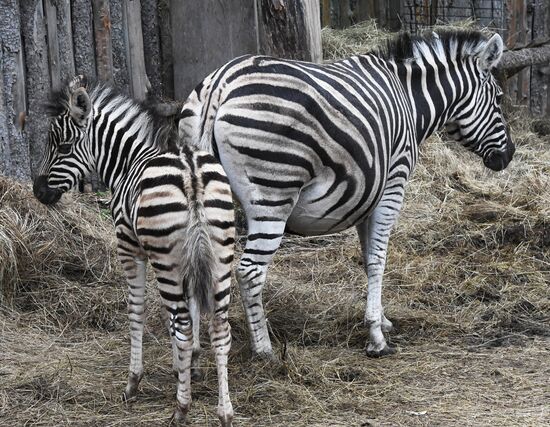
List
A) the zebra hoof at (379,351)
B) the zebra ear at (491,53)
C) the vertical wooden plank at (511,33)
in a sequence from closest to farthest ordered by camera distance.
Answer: the zebra hoof at (379,351), the zebra ear at (491,53), the vertical wooden plank at (511,33)

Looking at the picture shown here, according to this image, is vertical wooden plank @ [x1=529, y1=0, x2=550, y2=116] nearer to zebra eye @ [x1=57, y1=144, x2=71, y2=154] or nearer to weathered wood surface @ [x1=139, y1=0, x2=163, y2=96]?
weathered wood surface @ [x1=139, y1=0, x2=163, y2=96]

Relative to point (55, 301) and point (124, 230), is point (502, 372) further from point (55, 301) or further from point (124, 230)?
point (55, 301)

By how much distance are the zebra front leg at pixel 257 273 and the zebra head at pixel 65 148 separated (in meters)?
1.11

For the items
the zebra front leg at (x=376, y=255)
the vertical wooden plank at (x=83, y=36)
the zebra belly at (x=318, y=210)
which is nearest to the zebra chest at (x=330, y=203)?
the zebra belly at (x=318, y=210)

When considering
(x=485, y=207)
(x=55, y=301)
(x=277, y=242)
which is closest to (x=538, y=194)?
(x=485, y=207)

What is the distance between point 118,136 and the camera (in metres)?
5.61

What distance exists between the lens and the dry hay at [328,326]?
5387 millimetres

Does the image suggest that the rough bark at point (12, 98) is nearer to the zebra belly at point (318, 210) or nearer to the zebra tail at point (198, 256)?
the zebra belly at point (318, 210)

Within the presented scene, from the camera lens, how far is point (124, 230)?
5.23m

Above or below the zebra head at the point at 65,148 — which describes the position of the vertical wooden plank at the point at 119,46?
above

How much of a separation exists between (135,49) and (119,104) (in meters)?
3.44

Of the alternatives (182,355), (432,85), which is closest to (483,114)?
(432,85)

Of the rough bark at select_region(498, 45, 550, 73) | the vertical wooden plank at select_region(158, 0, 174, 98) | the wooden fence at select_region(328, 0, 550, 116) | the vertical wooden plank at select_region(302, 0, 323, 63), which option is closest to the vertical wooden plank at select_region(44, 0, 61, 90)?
the vertical wooden plank at select_region(158, 0, 174, 98)

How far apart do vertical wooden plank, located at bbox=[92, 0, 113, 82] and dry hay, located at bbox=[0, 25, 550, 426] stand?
1271mm
